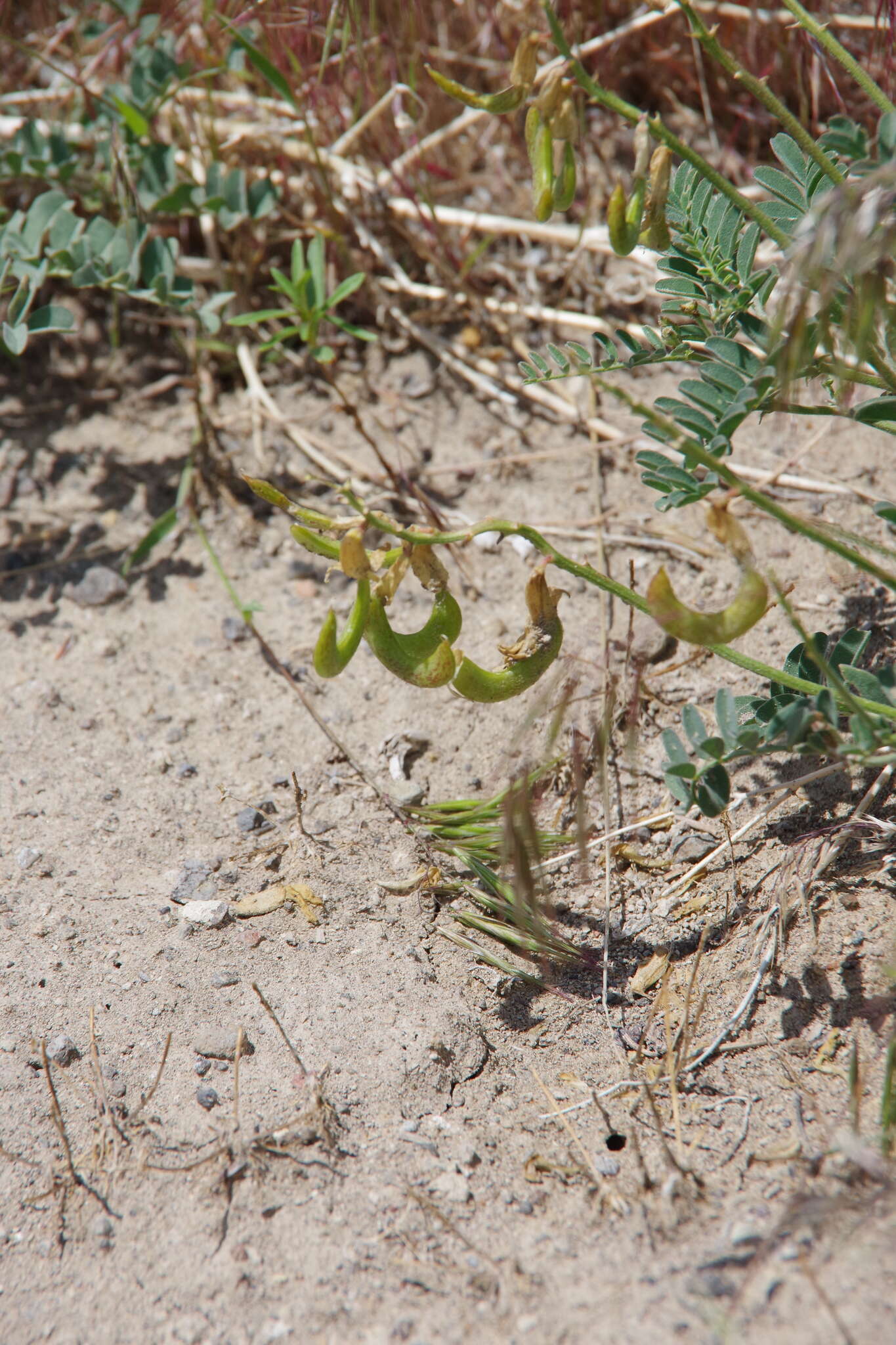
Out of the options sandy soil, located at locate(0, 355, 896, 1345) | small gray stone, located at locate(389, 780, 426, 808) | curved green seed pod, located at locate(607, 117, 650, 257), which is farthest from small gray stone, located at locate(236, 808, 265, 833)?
curved green seed pod, located at locate(607, 117, 650, 257)

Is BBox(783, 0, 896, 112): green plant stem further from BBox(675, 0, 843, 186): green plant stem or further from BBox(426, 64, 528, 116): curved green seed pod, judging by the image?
BBox(426, 64, 528, 116): curved green seed pod

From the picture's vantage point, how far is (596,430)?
270cm

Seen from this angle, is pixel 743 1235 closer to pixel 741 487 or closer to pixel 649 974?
pixel 649 974

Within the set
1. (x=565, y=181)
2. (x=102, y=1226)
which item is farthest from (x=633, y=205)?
(x=102, y=1226)

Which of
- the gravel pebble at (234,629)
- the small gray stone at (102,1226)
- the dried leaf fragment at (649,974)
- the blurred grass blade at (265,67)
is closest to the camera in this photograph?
the small gray stone at (102,1226)

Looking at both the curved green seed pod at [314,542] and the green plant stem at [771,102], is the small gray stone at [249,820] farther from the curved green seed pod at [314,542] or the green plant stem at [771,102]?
the green plant stem at [771,102]

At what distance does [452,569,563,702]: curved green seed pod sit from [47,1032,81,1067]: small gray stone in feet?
2.69

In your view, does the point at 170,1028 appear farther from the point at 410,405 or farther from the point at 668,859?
the point at 410,405

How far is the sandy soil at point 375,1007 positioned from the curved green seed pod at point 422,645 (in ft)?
0.80

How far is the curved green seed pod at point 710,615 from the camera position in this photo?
1.35m

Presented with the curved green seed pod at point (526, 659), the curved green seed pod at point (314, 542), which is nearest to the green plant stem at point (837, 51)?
the curved green seed pod at point (526, 659)

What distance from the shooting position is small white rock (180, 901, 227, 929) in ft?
5.95

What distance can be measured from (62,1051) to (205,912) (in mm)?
327

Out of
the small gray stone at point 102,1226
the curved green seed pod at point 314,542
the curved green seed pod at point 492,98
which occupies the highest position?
the curved green seed pod at point 492,98
